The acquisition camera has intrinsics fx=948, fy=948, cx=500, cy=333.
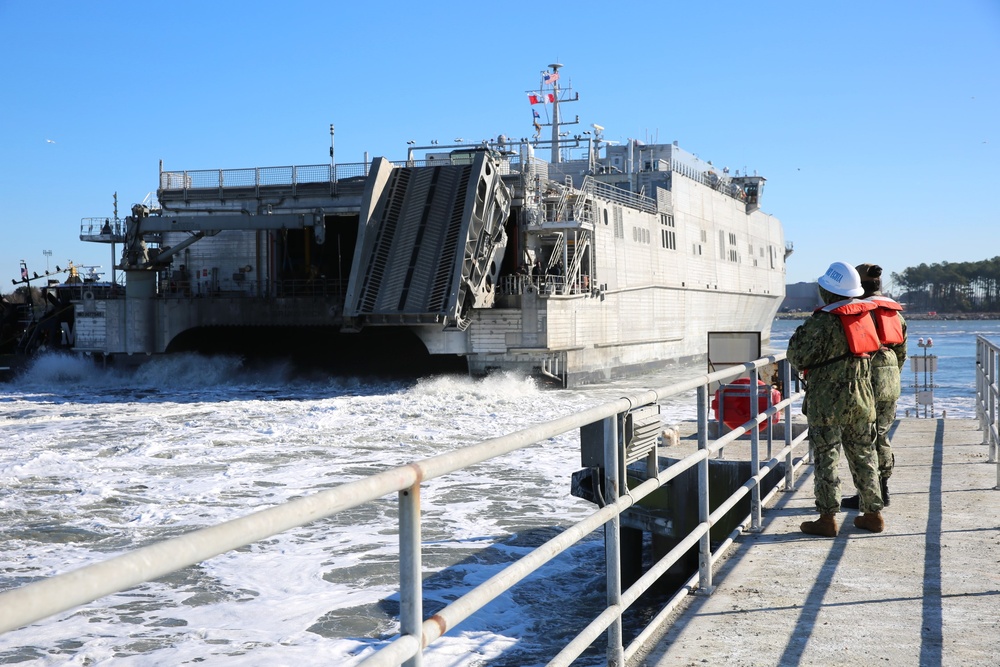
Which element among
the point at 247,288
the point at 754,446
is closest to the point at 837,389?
the point at 754,446

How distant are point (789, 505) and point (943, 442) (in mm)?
3569

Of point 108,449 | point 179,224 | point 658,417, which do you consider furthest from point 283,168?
point 658,417

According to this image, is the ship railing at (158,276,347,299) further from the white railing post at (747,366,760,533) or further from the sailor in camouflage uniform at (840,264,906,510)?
the white railing post at (747,366,760,533)

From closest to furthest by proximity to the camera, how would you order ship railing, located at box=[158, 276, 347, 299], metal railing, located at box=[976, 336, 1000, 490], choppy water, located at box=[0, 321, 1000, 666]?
choppy water, located at box=[0, 321, 1000, 666]
metal railing, located at box=[976, 336, 1000, 490]
ship railing, located at box=[158, 276, 347, 299]

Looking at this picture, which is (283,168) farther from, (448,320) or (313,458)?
(313,458)

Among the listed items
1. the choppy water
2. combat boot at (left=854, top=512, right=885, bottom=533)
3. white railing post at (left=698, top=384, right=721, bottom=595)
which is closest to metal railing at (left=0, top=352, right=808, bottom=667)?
white railing post at (left=698, top=384, right=721, bottom=595)

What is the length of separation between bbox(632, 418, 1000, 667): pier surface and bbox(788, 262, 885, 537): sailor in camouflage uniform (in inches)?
10.4

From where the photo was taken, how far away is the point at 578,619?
7.12 m

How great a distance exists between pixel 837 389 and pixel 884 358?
25.9 inches

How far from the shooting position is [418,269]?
75.8ft

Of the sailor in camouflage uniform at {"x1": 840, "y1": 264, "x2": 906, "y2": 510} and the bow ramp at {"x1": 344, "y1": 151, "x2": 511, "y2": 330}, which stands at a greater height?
the bow ramp at {"x1": 344, "y1": 151, "x2": 511, "y2": 330}

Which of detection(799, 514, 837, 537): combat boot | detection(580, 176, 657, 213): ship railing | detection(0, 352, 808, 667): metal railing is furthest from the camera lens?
detection(580, 176, 657, 213): ship railing

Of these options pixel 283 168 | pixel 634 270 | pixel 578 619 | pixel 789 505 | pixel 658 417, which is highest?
pixel 283 168

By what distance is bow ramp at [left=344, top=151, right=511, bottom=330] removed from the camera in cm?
2267
